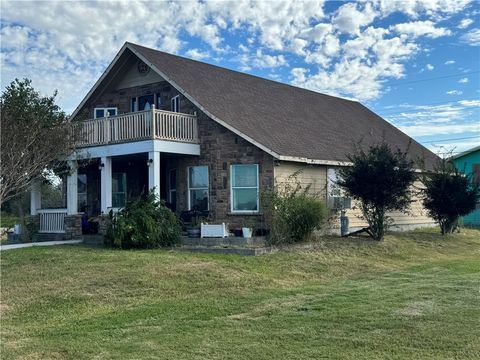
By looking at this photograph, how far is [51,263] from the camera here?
12.3m

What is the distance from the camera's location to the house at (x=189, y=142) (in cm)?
1725

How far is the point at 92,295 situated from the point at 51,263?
3151mm

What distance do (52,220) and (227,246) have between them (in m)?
8.17

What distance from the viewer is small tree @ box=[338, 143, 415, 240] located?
671 inches

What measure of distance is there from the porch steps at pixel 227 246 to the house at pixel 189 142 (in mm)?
1847

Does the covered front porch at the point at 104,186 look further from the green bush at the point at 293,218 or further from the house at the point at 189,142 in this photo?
the green bush at the point at 293,218

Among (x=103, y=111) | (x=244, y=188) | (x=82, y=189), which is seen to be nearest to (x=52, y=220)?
(x=82, y=189)

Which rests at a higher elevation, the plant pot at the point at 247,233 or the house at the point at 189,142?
the house at the point at 189,142

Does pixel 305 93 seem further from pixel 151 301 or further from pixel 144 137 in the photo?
pixel 151 301

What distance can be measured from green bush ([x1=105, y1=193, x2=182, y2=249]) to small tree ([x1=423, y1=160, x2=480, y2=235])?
11.1 m

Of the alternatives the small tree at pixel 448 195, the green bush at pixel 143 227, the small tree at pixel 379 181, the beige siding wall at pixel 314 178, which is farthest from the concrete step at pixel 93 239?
the small tree at pixel 448 195

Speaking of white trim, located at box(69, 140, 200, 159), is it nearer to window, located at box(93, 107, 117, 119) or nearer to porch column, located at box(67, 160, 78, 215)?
porch column, located at box(67, 160, 78, 215)

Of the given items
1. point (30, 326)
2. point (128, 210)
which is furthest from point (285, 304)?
point (128, 210)

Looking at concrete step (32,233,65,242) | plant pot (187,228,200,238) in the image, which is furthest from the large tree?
plant pot (187,228,200,238)
